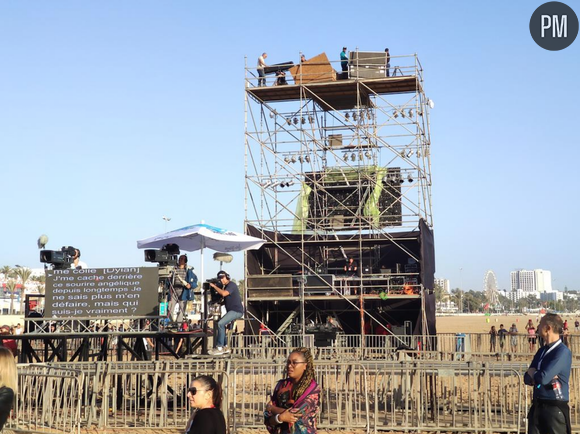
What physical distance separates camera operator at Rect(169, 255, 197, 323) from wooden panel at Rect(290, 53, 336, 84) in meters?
17.5

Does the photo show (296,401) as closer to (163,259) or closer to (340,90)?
(163,259)

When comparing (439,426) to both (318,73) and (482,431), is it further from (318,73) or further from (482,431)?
(318,73)

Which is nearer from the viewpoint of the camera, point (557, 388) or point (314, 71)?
point (557, 388)

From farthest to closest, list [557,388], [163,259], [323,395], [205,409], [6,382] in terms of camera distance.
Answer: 1. [163,259]
2. [323,395]
3. [557,388]
4. [205,409]
5. [6,382]

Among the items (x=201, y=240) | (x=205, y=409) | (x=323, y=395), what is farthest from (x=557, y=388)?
(x=201, y=240)

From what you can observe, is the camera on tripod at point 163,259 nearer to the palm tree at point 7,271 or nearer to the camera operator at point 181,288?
the camera operator at point 181,288

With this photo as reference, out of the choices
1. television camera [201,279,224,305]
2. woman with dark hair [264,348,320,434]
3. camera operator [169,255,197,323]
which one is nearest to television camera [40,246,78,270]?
camera operator [169,255,197,323]

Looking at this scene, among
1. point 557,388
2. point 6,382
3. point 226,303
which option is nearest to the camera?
point 6,382

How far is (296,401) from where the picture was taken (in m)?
6.27

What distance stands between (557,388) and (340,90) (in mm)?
25801

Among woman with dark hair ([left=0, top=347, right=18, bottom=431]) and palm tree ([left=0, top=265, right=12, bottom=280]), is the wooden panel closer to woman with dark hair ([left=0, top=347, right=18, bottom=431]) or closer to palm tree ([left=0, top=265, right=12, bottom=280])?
woman with dark hair ([left=0, top=347, right=18, bottom=431])

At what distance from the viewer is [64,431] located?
33.7ft

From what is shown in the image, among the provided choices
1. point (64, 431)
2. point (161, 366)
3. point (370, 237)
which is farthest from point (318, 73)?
point (64, 431)

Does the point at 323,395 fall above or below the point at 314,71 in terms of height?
below
